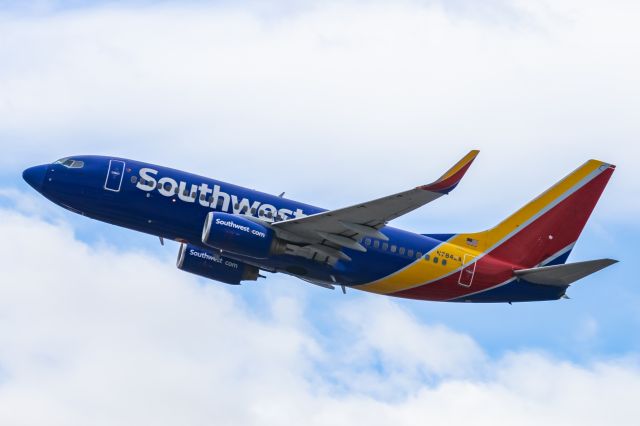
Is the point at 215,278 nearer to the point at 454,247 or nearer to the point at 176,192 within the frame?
the point at 176,192

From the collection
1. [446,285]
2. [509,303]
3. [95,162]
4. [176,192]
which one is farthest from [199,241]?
[509,303]

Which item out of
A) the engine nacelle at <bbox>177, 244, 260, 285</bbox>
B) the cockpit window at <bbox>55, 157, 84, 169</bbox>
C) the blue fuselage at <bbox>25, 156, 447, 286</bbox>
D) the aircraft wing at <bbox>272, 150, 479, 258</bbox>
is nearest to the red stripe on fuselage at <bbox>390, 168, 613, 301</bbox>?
the blue fuselage at <bbox>25, 156, 447, 286</bbox>

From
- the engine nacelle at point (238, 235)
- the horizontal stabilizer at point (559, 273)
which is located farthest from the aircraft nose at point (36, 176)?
the horizontal stabilizer at point (559, 273)

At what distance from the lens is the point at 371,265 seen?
60.5 m

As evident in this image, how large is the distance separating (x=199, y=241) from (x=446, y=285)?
1296cm

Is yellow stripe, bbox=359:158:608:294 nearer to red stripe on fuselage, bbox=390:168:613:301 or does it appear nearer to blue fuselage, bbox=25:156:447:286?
red stripe on fuselage, bbox=390:168:613:301

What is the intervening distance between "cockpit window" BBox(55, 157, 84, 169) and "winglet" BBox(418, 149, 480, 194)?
56.7ft

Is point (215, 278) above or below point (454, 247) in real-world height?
below

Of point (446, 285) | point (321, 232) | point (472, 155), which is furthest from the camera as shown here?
point (446, 285)

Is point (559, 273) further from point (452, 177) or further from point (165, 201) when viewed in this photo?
point (165, 201)

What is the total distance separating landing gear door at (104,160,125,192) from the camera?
191 ft

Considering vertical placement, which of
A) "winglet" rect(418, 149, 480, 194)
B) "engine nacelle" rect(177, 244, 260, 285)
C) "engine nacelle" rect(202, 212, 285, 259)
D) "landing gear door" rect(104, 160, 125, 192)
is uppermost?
"winglet" rect(418, 149, 480, 194)

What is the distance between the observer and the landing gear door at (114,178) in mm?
58281

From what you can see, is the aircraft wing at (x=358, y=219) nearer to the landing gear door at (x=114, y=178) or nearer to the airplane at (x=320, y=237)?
the airplane at (x=320, y=237)
